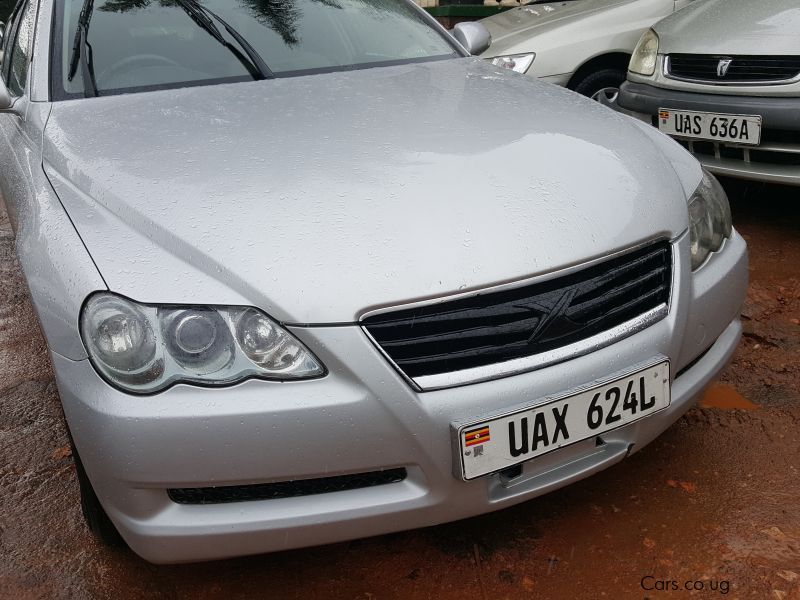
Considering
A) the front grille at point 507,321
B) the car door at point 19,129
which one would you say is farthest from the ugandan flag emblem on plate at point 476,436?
the car door at point 19,129

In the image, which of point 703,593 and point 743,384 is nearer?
point 703,593

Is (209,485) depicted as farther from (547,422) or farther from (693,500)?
(693,500)

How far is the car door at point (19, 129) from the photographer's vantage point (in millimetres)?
2312

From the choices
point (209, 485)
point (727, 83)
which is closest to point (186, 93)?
point (209, 485)

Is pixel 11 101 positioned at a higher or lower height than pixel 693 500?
higher

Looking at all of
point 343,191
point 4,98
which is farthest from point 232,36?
point 343,191

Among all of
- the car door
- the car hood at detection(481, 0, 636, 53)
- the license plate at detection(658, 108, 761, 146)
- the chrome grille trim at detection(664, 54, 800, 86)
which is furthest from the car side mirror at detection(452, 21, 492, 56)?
the car hood at detection(481, 0, 636, 53)

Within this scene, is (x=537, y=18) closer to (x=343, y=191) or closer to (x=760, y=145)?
(x=760, y=145)

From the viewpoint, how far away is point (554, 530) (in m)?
2.04

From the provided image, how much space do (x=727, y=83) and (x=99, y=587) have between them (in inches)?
130

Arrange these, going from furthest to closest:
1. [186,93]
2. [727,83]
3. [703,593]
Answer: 1. [727,83]
2. [186,93]
3. [703,593]

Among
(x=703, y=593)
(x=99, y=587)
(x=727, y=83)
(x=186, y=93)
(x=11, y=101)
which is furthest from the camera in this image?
(x=727, y=83)

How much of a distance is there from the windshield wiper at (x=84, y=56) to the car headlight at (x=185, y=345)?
1162 mm

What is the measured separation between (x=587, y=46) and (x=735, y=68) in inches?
53.0
